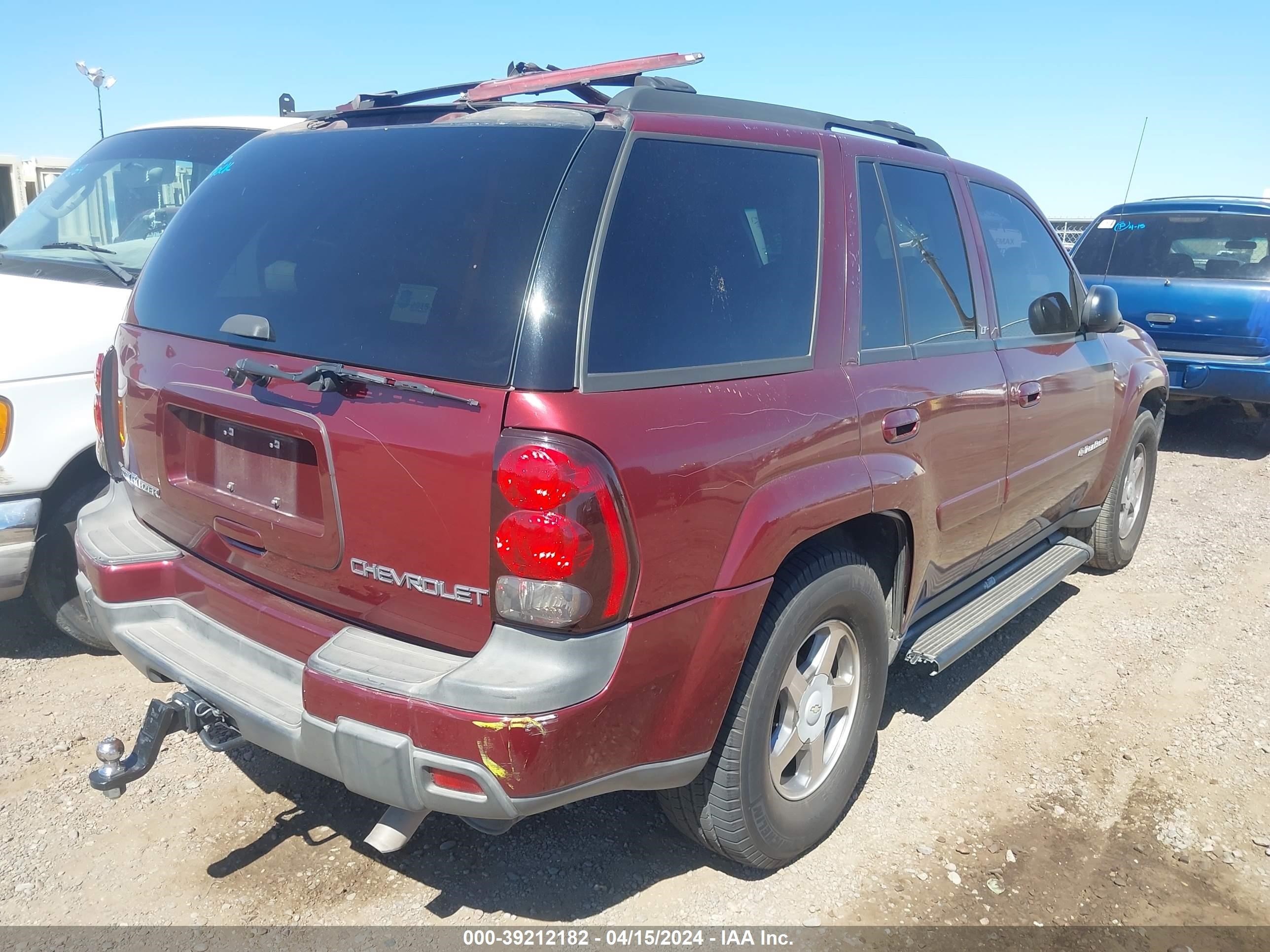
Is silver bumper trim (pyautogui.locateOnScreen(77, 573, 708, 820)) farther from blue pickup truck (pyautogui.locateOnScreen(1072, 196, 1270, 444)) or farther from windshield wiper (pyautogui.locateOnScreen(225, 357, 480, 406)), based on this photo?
blue pickup truck (pyautogui.locateOnScreen(1072, 196, 1270, 444))

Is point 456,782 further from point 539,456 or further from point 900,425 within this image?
point 900,425

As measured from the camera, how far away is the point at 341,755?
6.88ft

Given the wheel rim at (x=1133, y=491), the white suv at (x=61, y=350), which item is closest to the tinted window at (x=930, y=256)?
the white suv at (x=61, y=350)

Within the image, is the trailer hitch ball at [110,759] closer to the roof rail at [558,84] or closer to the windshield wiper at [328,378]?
the windshield wiper at [328,378]

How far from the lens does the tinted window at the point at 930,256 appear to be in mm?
3162

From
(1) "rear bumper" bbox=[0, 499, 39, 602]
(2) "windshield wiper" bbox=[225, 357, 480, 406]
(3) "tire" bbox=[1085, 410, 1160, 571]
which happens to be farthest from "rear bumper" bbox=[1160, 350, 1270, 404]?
(1) "rear bumper" bbox=[0, 499, 39, 602]

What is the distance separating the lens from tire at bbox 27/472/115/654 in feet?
11.9

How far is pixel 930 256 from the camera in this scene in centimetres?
335

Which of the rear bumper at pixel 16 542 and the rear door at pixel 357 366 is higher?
the rear door at pixel 357 366

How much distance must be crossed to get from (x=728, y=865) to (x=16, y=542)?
2.71 metres

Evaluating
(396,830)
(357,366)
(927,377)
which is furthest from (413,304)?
(927,377)

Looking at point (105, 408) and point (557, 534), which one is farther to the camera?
point (105, 408)

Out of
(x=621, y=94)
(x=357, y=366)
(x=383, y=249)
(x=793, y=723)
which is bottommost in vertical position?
(x=793, y=723)

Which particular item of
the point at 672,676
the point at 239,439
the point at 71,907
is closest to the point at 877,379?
the point at 672,676
